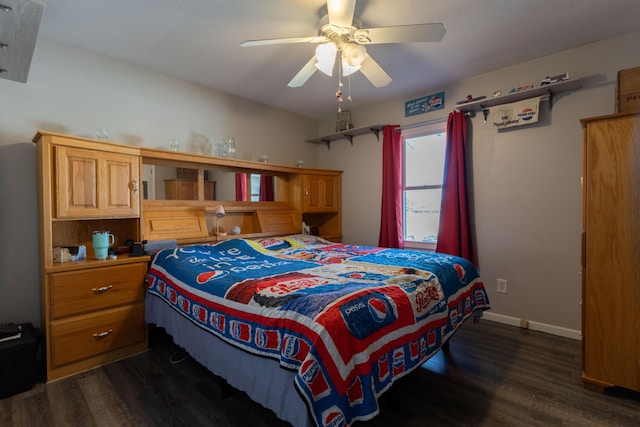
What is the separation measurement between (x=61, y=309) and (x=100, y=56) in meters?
2.14

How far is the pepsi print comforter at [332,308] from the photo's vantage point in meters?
1.23

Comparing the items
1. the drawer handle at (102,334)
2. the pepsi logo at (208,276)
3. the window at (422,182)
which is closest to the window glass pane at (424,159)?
the window at (422,182)

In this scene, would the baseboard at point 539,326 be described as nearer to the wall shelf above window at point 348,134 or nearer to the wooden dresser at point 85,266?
the wall shelf above window at point 348,134

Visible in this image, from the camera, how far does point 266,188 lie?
395 cm

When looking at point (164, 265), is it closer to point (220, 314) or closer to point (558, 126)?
point (220, 314)

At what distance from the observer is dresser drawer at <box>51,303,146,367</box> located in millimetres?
2115

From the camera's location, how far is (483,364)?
228cm

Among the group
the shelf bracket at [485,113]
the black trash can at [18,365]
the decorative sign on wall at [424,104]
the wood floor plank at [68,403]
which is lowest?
the wood floor plank at [68,403]

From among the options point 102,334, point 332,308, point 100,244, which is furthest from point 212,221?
point 332,308

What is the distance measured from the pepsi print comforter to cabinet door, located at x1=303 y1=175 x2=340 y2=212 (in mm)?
1512

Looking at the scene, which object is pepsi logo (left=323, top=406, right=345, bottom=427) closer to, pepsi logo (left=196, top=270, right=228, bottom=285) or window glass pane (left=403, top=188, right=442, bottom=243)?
pepsi logo (left=196, top=270, right=228, bottom=285)

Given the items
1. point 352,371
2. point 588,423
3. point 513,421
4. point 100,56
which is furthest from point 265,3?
point 588,423

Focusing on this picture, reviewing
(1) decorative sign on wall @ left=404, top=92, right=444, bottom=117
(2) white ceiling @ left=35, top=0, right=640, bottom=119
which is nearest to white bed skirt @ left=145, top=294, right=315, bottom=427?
(2) white ceiling @ left=35, top=0, right=640, bottom=119

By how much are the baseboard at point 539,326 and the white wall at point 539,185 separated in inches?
0.6
